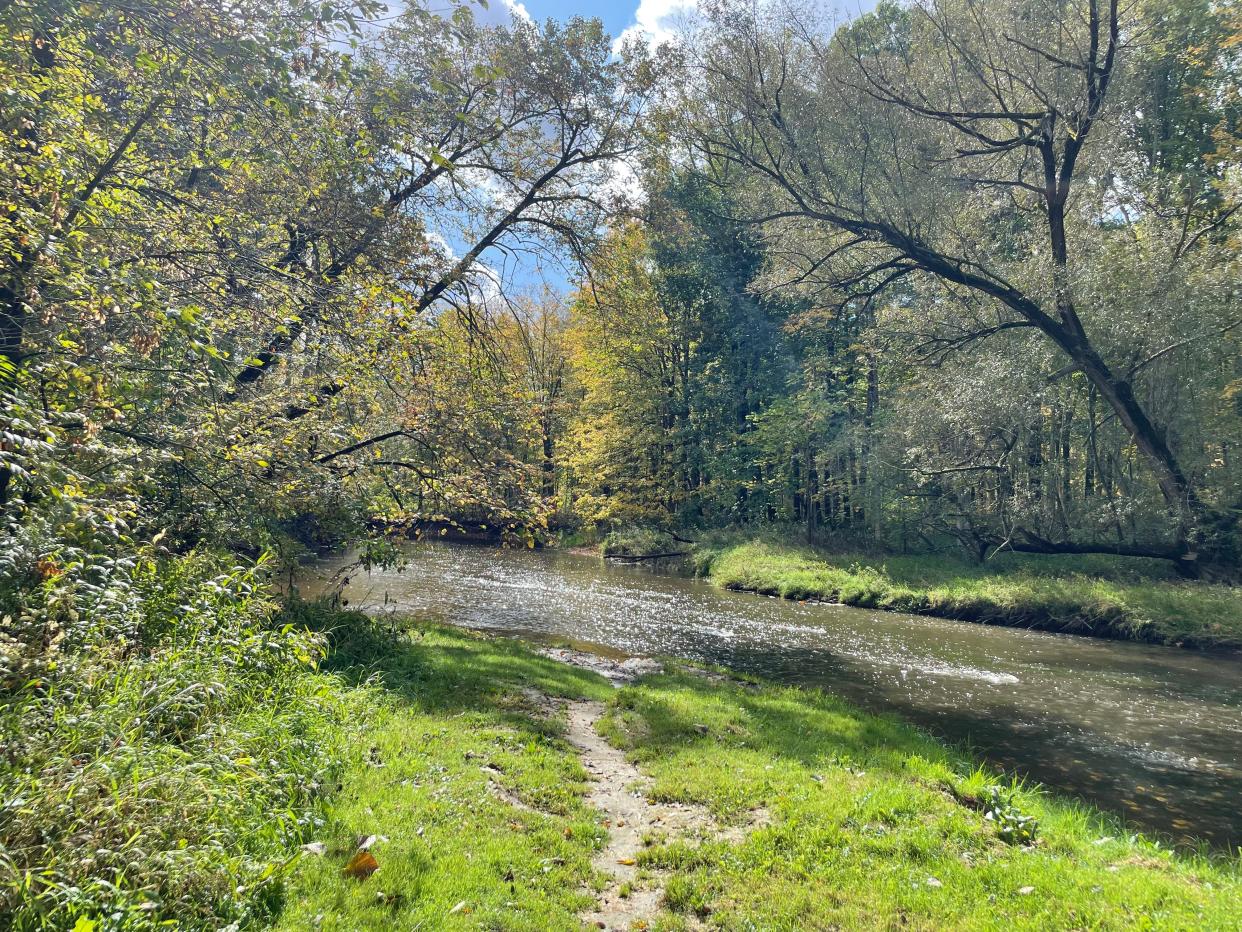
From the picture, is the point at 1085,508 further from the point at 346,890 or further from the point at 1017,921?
the point at 346,890

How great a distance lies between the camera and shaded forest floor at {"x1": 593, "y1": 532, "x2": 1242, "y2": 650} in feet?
53.4

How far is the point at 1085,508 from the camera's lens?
21438 mm

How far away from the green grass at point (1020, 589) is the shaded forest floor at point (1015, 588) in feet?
0.08

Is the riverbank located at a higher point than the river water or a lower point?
higher

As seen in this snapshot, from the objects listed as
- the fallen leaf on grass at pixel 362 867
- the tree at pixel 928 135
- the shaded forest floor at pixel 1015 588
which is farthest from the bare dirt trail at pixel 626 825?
the shaded forest floor at pixel 1015 588

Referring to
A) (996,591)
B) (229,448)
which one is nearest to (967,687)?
(996,591)

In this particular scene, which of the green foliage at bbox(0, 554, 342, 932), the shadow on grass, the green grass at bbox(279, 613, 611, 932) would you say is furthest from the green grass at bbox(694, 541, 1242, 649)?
the green foliage at bbox(0, 554, 342, 932)

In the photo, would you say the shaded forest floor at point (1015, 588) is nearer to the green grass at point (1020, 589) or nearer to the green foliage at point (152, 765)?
the green grass at point (1020, 589)

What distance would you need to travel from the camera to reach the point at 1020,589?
62.3ft

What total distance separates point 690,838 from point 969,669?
10.6 metres

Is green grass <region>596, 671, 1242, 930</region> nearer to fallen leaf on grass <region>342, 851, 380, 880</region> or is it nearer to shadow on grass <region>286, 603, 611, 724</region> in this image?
shadow on grass <region>286, 603, 611, 724</region>

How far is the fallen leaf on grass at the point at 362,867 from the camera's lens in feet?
12.9

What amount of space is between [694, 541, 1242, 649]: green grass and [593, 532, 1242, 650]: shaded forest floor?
0.03 metres

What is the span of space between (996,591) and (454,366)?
56.3 feet
